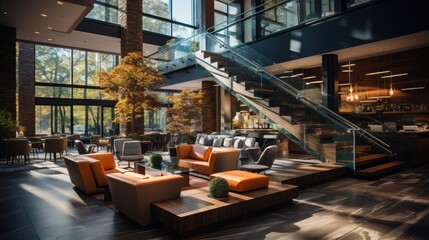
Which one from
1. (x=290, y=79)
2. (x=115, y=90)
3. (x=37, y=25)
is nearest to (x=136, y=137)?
(x=115, y=90)

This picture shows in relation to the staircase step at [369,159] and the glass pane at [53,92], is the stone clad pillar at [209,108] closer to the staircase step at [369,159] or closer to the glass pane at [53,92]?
the glass pane at [53,92]

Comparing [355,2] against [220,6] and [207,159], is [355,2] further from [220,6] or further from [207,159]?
[220,6]

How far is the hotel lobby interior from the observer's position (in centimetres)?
383

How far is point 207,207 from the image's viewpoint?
3631mm

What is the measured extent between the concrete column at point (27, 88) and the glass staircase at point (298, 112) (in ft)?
33.5

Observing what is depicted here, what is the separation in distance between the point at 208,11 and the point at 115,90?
25.3 ft

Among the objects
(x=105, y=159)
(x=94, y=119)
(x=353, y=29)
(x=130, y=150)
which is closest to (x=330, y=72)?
(x=353, y=29)

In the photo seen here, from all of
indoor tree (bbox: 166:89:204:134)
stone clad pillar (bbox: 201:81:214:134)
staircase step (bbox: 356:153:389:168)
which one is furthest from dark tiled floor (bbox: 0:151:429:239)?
stone clad pillar (bbox: 201:81:214:134)

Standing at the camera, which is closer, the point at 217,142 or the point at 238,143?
the point at 238,143

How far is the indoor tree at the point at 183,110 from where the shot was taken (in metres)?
14.6

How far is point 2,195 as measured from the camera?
5.40 metres

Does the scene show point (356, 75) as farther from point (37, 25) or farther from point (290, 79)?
point (37, 25)

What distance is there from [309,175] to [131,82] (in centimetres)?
787

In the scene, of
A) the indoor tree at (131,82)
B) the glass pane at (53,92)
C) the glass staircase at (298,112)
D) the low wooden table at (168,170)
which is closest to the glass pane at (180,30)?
the indoor tree at (131,82)
